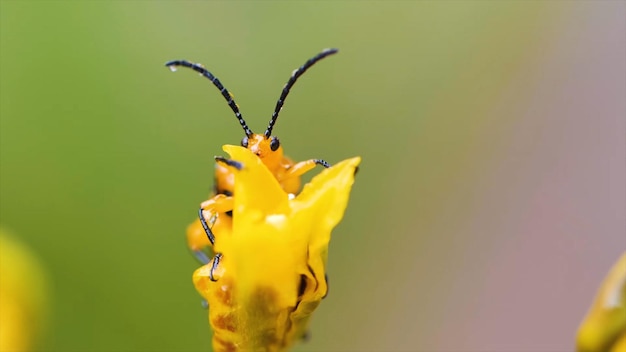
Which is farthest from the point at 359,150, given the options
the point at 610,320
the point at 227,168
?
the point at 610,320

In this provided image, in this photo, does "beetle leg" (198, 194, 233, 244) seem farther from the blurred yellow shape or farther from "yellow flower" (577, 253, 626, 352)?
"yellow flower" (577, 253, 626, 352)

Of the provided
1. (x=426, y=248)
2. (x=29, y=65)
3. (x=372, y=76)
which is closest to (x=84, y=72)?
(x=29, y=65)

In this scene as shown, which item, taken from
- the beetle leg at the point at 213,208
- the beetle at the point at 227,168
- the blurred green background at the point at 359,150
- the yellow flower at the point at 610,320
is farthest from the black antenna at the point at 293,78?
the blurred green background at the point at 359,150

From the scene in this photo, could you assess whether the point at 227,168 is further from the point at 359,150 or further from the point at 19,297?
the point at 359,150

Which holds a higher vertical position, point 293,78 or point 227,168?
point 293,78

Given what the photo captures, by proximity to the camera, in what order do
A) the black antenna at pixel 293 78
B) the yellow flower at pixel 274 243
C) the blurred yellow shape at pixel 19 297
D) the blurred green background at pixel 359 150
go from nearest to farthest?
the yellow flower at pixel 274 243 < the black antenna at pixel 293 78 < the blurred yellow shape at pixel 19 297 < the blurred green background at pixel 359 150

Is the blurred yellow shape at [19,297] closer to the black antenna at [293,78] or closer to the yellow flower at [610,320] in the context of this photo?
the black antenna at [293,78]
